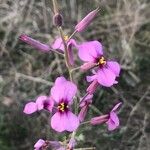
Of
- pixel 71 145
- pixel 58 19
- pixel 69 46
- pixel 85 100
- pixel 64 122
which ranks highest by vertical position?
pixel 58 19

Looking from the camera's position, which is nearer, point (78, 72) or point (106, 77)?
point (106, 77)

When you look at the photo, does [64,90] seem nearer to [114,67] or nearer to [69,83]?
[69,83]

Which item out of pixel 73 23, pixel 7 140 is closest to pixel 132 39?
pixel 73 23

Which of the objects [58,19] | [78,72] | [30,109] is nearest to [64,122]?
[30,109]

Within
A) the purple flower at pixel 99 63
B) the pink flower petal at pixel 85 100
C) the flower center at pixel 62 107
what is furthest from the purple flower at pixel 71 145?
the purple flower at pixel 99 63

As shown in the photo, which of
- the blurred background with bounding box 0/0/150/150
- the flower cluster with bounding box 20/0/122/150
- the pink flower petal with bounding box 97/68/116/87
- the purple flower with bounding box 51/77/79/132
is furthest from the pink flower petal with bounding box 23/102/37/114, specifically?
the blurred background with bounding box 0/0/150/150

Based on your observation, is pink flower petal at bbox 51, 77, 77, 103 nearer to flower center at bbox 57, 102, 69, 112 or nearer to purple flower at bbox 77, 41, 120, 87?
flower center at bbox 57, 102, 69, 112
